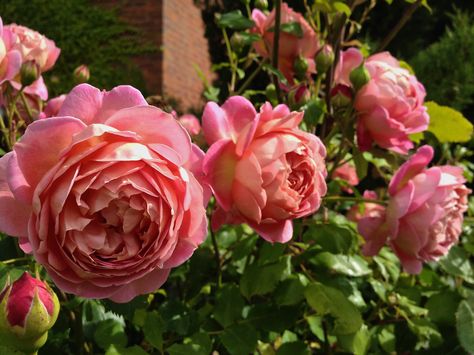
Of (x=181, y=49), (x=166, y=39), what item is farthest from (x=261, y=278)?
(x=181, y=49)

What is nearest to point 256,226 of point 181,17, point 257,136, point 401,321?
point 257,136

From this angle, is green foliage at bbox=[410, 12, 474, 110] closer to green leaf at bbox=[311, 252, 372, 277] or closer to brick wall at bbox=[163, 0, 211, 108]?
brick wall at bbox=[163, 0, 211, 108]

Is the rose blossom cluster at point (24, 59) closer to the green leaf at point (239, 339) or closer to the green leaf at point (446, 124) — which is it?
the green leaf at point (239, 339)

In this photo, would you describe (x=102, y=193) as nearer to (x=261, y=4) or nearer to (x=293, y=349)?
(x=293, y=349)

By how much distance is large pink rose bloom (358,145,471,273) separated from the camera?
0.67 m

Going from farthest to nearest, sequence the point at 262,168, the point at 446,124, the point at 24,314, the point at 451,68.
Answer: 1. the point at 451,68
2. the point at 446,124
3. the point at 262,168
4. the point at 24,314

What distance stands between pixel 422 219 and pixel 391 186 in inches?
2.2

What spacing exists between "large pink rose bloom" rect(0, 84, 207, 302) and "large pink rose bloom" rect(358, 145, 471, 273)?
335 millimetres

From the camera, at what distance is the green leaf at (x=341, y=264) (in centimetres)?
72

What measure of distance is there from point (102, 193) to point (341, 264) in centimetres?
41

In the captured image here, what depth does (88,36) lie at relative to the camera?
4902 mm

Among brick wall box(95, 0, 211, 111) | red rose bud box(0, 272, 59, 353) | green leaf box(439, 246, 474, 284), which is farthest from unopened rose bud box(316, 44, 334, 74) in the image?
brick wall box(95, 0, 211, 111)

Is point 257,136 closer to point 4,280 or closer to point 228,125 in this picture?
point 228,125

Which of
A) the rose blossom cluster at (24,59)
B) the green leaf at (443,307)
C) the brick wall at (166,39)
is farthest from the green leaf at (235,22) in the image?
the brick wall at (166,39)
